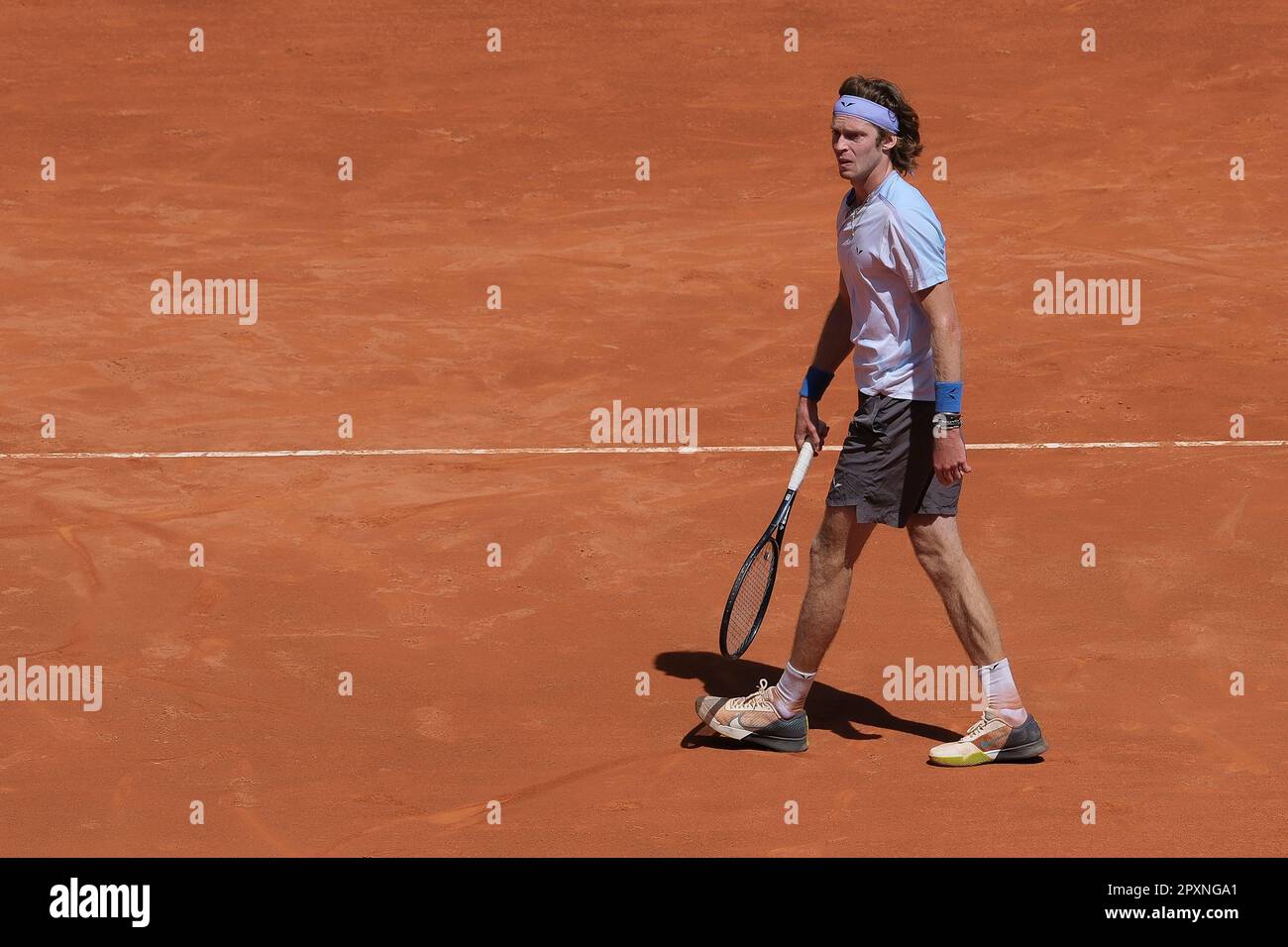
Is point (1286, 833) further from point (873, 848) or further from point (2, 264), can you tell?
point (2, 264)

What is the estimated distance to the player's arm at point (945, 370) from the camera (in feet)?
19.2

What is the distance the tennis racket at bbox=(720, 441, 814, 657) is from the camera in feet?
20.7

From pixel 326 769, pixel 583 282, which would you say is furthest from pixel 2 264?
pixel 326 769

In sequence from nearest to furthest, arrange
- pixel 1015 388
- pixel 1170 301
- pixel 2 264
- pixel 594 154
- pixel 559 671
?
pixel 559 671, pixel 1015 388, pixel 1170 301, pixel 2 264, pixel 594 154

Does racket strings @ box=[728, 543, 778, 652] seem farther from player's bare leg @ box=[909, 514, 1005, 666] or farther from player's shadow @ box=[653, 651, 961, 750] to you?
player's bare leg @ box=[909, 514, 1005, 666]

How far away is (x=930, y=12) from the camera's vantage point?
1927 cm

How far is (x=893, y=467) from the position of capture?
604cm

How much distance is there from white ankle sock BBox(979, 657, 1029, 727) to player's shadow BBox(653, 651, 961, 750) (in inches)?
16.4

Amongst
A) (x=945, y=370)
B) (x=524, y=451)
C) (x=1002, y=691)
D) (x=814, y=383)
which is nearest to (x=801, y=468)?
(x=814, y=383)

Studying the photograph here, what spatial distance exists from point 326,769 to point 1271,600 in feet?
14.3

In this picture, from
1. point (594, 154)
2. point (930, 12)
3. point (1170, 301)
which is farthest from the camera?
point (930, 12)

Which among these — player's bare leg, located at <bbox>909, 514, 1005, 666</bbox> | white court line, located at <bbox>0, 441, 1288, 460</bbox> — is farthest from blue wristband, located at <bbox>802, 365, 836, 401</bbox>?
white court line, located at <bbox>0, 441, 1288, 460</bbox>

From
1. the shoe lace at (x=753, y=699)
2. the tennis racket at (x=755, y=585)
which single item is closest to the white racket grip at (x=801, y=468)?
the tennis racket at (x=755, y=585)

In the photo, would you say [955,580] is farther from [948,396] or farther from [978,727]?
[948,396]
